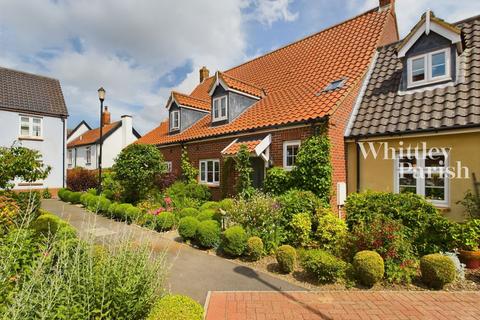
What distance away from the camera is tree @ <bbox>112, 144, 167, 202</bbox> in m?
12.9

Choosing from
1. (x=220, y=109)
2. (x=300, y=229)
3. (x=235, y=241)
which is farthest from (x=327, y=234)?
(x=220, y=109)

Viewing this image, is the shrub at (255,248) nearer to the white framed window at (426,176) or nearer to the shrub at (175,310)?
the shrub at (175,310)

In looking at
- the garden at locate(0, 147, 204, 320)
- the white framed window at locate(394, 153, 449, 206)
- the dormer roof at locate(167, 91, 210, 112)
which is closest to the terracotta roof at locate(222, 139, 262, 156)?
the white framed window at locate(394, 153, 449, 206)

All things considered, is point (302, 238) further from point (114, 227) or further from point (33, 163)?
point (33, 163)

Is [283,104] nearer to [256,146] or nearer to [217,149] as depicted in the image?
[256,146]

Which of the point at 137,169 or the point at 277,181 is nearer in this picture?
the point at 277,181

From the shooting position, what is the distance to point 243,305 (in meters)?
4.81

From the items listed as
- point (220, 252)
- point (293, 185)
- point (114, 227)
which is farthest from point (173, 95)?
point (220, 252)

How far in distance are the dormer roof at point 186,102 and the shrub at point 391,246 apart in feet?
44.5

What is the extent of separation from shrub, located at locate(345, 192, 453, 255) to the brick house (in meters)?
2.32

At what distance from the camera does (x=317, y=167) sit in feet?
29.3

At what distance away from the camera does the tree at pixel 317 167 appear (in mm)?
8930

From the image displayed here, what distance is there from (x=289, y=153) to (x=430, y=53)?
6.42 metres

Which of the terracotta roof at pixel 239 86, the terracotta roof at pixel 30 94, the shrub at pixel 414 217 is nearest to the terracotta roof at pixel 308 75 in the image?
the terracotta roof at pixel 239 86
